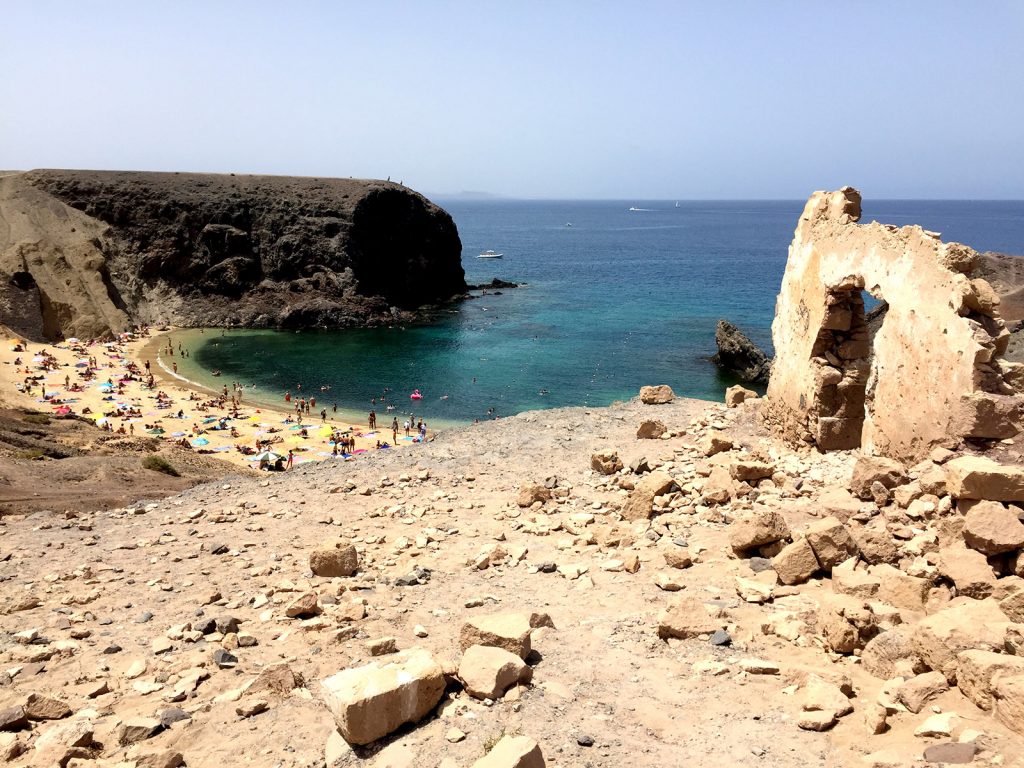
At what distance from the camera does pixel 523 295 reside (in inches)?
2899

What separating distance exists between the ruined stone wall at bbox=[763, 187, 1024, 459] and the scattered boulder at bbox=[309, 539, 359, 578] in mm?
7850

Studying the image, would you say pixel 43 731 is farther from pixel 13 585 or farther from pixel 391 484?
pixel 391 484

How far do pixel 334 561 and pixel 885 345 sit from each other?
8.64m

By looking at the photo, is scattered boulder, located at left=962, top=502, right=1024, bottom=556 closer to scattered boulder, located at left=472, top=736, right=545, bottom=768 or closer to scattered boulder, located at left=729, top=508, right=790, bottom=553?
scattered boulder, located at left=729, top=508, right=790, bottom=553

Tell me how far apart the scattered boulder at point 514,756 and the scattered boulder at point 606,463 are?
8.81 metres

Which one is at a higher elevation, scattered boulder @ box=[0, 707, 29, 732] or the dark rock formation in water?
scattered boulder @ box=[0, 707, 29, 732]

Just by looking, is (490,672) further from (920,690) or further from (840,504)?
(840,504)

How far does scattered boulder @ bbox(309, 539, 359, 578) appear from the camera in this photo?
9742 millimetres

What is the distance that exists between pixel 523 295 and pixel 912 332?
6429 cm

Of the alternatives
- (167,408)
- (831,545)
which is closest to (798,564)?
(831,545)

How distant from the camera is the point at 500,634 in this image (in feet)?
21.5

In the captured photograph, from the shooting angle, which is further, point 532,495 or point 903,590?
point 532,495

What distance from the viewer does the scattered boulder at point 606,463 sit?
1350 cm

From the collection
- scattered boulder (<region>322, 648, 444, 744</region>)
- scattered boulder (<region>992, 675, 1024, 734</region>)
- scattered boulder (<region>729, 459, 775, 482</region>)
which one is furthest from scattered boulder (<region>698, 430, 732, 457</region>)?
scattered boulder (<region>322, 648, 444, 744</region>)
